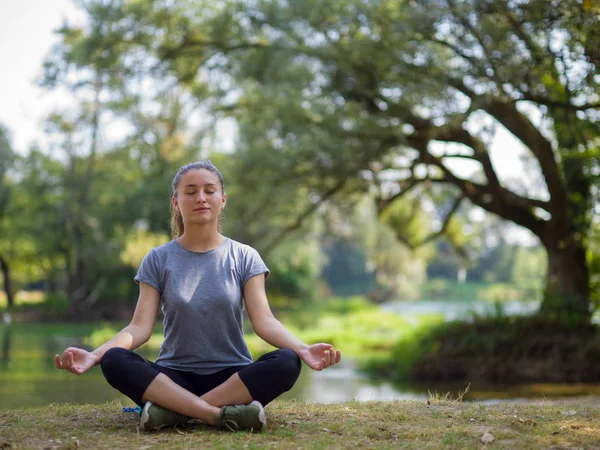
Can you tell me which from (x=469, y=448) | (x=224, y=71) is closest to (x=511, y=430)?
(x=469, y=448)

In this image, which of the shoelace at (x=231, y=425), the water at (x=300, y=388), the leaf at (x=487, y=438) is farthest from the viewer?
the water at (x=300, y=388)

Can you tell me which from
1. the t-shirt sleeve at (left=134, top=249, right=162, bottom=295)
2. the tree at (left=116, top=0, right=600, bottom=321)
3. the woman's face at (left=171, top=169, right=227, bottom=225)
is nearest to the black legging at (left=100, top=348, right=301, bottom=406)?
the t-shirt sleeve at (left=134, top=249, right=162, bottom=295)

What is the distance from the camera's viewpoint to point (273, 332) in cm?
387

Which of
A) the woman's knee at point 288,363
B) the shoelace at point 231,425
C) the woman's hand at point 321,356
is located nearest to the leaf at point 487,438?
the woman's hand at point 321,356

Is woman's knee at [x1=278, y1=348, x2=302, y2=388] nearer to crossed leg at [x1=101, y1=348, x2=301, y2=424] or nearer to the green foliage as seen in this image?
crossed leg at [x1=101, y1=348, x2=301, y2=424]

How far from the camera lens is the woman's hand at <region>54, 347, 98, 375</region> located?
11.5ft

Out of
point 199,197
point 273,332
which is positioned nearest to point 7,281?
point 199,197

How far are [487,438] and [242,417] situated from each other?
1196mm

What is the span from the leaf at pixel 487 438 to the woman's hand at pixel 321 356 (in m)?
0.81

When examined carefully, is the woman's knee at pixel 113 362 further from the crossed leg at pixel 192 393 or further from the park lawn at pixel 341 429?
the park lawn at pixel 341 429

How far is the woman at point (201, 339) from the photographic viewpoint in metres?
3.67

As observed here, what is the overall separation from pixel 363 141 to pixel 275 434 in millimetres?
8512

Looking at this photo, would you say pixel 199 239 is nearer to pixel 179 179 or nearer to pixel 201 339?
pixel 179 179

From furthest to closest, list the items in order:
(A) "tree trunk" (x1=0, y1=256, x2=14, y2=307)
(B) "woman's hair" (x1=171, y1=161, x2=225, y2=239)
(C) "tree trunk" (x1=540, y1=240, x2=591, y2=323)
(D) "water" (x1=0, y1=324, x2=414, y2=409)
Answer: (A) "tree trunk" (x1=0, y1=256, x2=14, y2=307), (C) "tree trunk" (x1=540, y1=240, x2=591, y2=323), (D) "water" (x1=0, y1=324, x2=414, y2=409), (B) "woman's hair" (x1=171, y1=161, x2=225, y2=239)
